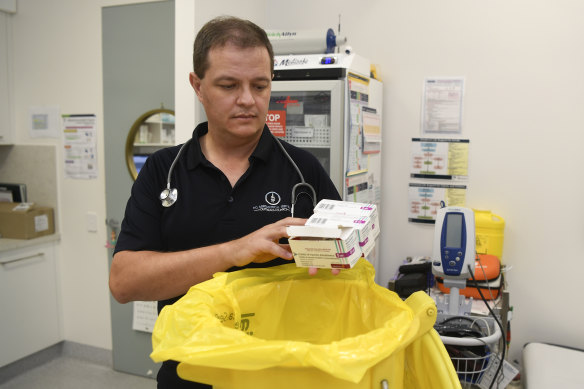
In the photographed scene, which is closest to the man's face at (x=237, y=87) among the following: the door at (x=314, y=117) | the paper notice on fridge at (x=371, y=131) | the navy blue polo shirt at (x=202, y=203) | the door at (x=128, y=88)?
the navy blue polo shirt at (x=202, y=203)

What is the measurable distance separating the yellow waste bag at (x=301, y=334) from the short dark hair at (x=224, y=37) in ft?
1.72

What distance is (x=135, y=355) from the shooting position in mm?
2941

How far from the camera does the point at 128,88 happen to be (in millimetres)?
2748

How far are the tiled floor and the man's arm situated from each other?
2.11 m

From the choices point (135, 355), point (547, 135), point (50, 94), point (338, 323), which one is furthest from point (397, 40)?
point (135, 355)

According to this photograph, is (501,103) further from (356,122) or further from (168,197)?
(168,197)

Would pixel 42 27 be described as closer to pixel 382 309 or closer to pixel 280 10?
pixel 280 10

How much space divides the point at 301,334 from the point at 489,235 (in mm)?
1718

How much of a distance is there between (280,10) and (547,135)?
65.7 inches

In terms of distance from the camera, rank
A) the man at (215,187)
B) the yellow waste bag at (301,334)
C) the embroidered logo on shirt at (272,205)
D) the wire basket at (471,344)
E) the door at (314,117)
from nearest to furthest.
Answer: the yellow waste bag at (301,334) < the man at (215,187) < the embroidered logo on shirt at (272,205) < the wire basket at (471,344) < the door at (314,117)

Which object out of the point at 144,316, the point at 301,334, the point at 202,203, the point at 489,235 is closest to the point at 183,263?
the point at 202,203

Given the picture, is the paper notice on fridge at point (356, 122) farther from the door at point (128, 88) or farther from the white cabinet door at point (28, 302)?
the white cabinet door at point (28, 302)

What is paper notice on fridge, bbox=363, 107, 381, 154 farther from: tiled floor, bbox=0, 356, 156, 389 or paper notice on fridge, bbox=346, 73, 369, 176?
tiled floor, bbox=0, 356, 156, 389

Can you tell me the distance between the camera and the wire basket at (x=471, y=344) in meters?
1.51
